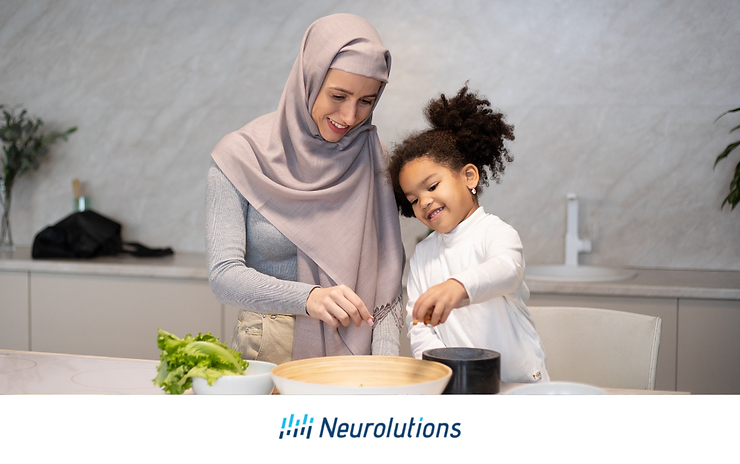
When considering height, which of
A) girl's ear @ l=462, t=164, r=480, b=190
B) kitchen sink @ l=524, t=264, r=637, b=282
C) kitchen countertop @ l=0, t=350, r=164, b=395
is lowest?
kitchen countertop @ l=0, t=350, r=164, b=395

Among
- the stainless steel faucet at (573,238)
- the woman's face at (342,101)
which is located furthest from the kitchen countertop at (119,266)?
the stainless steel faucet at (573,238)

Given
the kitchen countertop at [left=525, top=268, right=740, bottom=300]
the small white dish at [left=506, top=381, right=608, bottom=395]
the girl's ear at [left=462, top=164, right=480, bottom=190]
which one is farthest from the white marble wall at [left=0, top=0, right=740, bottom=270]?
the small white dish at [left=506, top=381, right=608, bottom=395]

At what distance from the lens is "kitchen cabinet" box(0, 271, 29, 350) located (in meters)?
2.37

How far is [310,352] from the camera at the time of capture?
1224 mm

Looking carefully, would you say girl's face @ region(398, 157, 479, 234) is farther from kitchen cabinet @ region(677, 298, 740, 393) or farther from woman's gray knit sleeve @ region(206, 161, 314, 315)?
kitchen cabinet @ region(677, 298, 740, 393)

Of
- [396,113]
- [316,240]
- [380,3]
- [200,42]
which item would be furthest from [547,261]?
[200,42]

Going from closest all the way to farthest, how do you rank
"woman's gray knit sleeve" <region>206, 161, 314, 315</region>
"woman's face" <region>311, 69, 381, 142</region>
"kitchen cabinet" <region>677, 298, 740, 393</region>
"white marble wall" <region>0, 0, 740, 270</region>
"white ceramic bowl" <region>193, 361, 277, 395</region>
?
"white ceramic bowl" <region>193, 361, 277, 395</region> < "woman's gray knit sleeve" <region>206, 161, 314, 315</region> < "woman's face" <region>311, 69, 381, 142</region> < "kitchen cabinet" <region>677, 298, 740, 393</region> < "white marble wall" <region>0, 0, 740, 270</region>

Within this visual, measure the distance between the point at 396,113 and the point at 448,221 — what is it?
1.40 metres

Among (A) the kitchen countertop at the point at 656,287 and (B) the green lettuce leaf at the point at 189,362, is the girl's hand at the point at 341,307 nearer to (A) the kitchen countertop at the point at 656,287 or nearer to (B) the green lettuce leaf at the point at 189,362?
(B) the green lettuce leaf at the point at 189,362
